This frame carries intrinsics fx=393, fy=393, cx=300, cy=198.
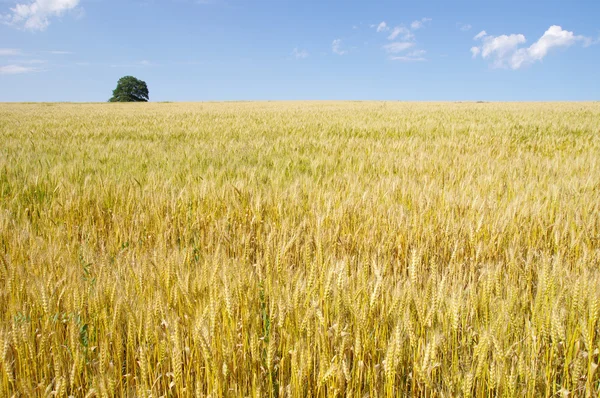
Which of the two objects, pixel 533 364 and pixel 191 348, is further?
pixel 191 348

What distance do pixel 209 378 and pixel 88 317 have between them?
67 centimetres

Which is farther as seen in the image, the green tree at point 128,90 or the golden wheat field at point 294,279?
the green tree at point 128,90

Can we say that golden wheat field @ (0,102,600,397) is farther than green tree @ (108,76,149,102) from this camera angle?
No

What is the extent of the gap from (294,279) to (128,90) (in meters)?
71.1

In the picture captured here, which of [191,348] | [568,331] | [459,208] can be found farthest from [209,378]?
[459,208]

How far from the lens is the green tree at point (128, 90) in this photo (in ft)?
207

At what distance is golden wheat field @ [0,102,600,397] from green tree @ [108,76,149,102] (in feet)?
217

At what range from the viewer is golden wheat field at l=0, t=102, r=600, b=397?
3.62ft

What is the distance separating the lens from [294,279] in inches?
57.4

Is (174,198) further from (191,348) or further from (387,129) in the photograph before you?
(387,129)

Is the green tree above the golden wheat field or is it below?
above

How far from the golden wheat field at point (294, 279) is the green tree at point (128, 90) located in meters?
66.2

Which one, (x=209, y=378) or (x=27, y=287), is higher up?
(x=27, y=287)

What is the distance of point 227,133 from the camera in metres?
7.20
